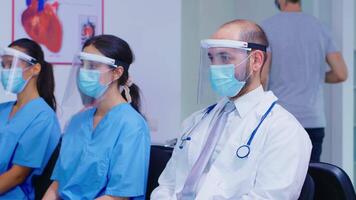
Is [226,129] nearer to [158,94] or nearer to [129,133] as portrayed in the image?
[129,133]

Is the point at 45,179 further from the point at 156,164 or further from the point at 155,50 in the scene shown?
the point at 155,50

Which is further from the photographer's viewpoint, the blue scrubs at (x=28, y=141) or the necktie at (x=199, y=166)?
the blue scrubs at (x=28, y=141)

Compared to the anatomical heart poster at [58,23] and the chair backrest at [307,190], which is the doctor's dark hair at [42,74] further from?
the chair backrest at [307,190]

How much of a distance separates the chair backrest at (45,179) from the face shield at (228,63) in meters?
0.91

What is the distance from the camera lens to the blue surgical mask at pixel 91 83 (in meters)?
2.08

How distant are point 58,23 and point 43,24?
83mm

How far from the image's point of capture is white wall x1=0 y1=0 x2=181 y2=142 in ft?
10.1

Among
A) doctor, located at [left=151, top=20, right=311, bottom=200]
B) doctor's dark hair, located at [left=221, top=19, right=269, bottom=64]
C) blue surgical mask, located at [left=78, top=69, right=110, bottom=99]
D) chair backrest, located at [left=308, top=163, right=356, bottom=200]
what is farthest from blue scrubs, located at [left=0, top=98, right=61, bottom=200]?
chair backrest, located at [left=308, top=163, right=356, bottom=200]

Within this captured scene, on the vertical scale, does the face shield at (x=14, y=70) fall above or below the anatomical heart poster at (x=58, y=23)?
below

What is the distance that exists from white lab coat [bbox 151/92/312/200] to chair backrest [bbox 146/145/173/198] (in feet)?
0.91

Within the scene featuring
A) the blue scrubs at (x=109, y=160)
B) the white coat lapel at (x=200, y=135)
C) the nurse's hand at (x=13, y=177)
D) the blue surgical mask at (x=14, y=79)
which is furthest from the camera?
the blue surgical mask at (x=14, y=79)

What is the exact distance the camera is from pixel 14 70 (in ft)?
7.66

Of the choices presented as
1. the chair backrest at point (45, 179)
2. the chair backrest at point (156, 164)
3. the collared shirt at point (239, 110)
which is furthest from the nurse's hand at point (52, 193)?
the collared shirt at point (239, 110)

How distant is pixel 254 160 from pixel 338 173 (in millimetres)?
294
